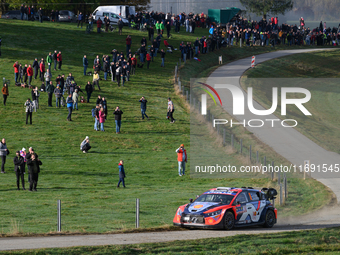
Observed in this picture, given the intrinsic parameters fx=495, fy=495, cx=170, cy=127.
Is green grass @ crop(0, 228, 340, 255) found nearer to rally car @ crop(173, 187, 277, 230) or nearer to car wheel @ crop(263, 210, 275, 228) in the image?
rally car @ crop(173, 187, 277, 230)

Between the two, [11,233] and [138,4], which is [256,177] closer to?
[11,233]

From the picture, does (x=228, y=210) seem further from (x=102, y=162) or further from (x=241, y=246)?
Result: (x=102, y=162)

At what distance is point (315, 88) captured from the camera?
187ft

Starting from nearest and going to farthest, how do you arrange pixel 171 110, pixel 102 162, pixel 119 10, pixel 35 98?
pixel 102 162
pixel 35 98
pixel 171 110
pixel 119 10

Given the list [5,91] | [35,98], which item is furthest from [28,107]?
[5,91]

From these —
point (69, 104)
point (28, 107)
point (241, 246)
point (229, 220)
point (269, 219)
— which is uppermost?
point (69, 104)

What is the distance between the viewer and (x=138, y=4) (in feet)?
319

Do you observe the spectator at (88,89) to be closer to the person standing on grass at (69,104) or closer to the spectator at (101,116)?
the person standing on grass at (69,104)

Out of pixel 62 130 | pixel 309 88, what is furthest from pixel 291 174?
pixel 309 88

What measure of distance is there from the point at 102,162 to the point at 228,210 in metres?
13.6

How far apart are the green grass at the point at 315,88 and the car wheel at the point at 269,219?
54.3 feet

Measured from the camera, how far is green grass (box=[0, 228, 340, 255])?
12906mm

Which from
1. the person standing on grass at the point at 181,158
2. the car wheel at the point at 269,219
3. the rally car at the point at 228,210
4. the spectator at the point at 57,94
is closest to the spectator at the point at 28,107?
the spectator at the point at 57,94

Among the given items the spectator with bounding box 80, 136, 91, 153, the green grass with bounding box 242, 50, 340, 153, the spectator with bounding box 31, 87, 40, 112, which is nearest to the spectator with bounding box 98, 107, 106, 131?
the spectator with bounding box 80, 136, 91, 153
